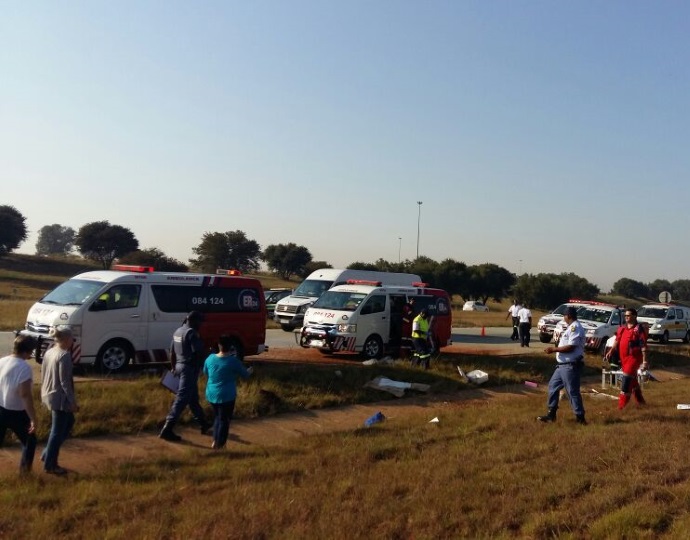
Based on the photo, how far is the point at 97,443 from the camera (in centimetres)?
909

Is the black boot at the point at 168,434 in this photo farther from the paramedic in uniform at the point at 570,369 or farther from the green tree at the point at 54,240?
the green tree at the point at 54,240

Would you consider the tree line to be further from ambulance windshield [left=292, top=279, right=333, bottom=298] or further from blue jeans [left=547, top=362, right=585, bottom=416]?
blue jeans [left=547, top=362, right=585, bottom=416]

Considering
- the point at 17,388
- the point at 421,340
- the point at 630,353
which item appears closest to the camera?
the point at 17,388

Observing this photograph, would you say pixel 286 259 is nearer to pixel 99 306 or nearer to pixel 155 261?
pixel 155 261

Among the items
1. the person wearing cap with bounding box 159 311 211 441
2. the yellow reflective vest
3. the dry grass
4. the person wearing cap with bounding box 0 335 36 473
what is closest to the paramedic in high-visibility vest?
the yellow reflective vest

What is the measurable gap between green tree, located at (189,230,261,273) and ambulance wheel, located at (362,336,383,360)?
57.3 m

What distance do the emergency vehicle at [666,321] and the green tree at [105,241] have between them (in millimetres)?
65551

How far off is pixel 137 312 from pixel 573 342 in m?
8.45

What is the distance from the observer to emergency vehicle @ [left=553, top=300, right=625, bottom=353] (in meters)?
22.7

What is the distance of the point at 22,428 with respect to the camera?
280 inches

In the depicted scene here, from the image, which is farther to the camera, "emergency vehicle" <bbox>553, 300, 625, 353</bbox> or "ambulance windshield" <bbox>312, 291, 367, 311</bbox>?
"emergency vehicle" <bbox>553, 300, 625, 353</bbox>

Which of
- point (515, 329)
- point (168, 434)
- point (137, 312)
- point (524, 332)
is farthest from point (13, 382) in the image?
point (515, 329)

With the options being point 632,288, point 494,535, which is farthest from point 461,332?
point 632,288

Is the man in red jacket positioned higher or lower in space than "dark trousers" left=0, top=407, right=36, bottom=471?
higher
